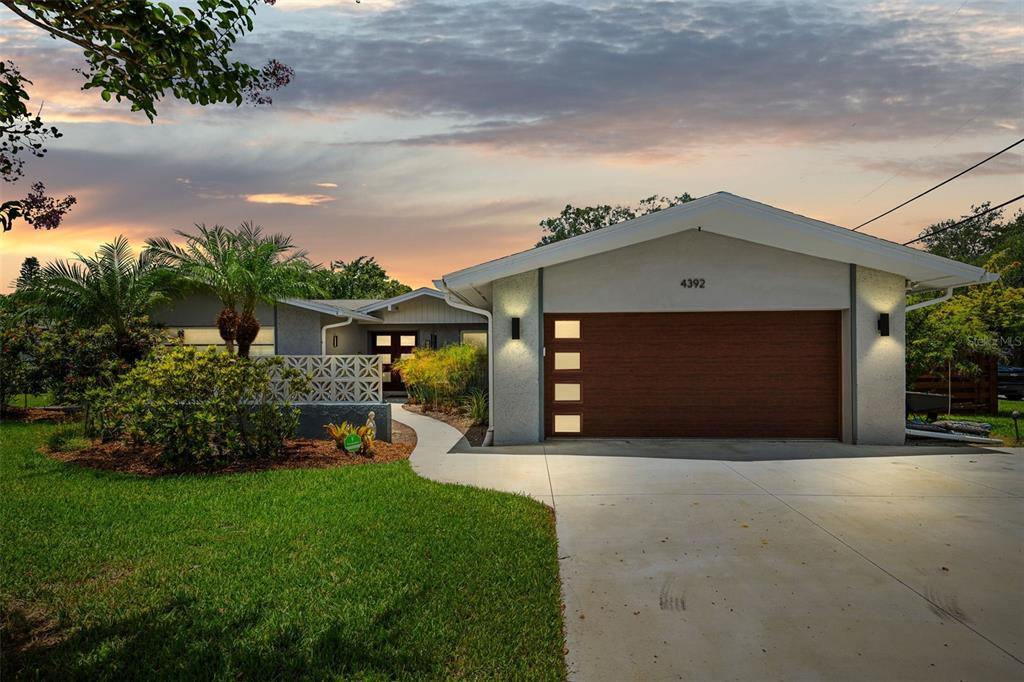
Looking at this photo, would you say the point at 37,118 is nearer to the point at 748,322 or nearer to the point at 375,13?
the point at 375,13

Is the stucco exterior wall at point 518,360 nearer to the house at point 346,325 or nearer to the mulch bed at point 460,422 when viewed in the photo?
the mulch bed at point 460,422

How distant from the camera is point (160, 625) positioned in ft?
12.2

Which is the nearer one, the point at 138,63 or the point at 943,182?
the point at 138,63

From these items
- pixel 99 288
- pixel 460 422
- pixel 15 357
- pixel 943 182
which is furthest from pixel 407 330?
pixel 943 182

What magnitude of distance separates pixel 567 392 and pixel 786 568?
6022 millimetres

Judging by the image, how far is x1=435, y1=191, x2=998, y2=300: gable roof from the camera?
28.8 ft

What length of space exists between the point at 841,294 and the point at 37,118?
34.0ft

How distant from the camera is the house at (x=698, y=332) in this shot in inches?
382

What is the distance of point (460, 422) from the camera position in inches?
512

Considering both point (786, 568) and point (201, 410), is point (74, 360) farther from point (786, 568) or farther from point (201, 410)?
point (786, 568)

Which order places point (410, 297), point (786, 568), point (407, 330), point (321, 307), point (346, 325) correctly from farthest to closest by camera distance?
1. point (407, 330)
2. point (410, 297)
3. point (346, 325)
4. point (321, 307)
5. point (786, 568)

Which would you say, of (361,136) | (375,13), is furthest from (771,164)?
(375,13)

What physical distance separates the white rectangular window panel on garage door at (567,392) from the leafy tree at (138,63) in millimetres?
7005

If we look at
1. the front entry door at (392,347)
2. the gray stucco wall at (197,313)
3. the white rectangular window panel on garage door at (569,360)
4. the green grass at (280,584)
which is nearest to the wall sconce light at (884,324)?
the white rectangular window panel on garage door at (569,360)
